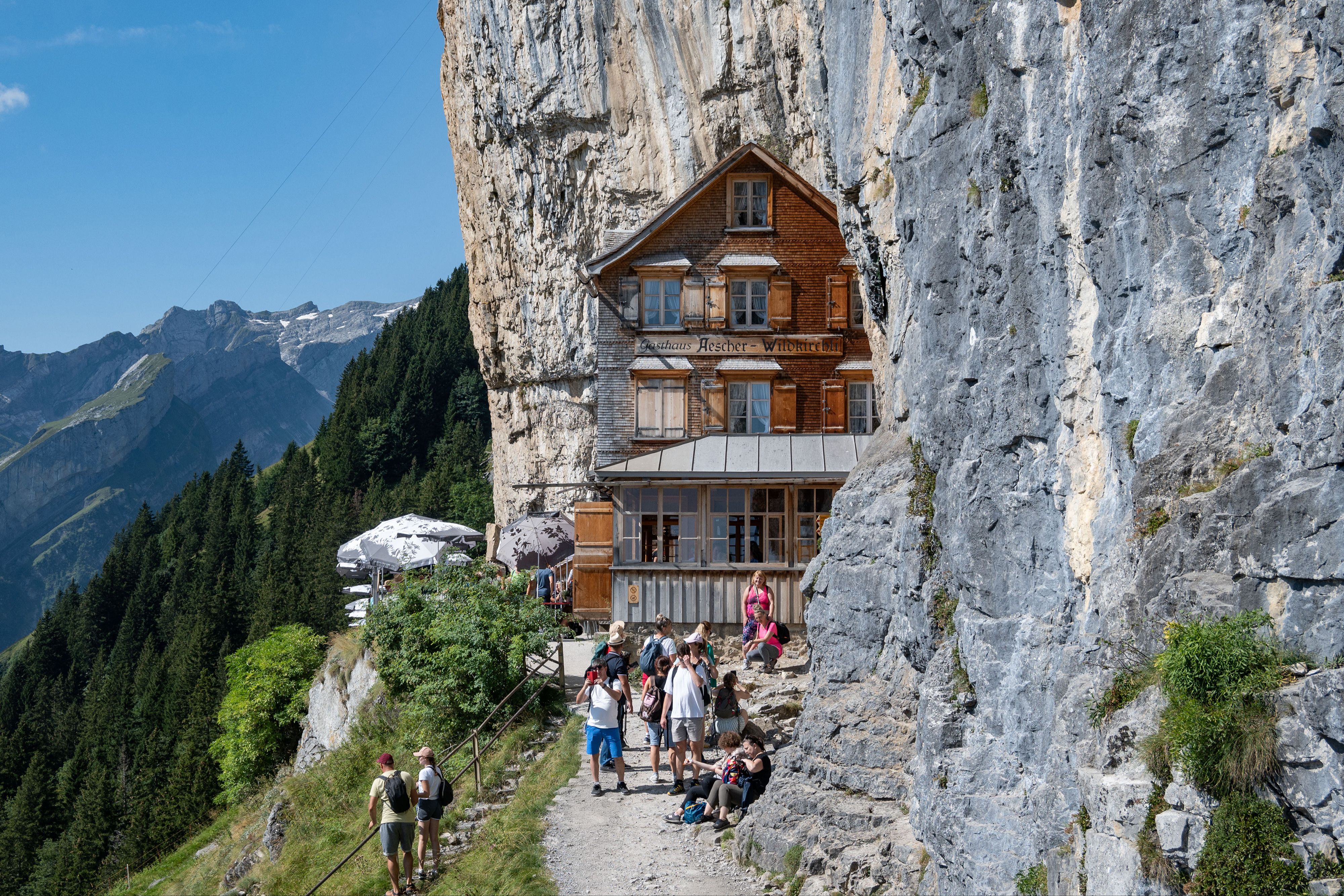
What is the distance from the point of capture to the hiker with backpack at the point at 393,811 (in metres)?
13.0

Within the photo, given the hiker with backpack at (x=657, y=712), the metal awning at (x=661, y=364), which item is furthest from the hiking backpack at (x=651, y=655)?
the metal awning at (x=661, y=364)

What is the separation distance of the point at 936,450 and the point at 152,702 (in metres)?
59.6

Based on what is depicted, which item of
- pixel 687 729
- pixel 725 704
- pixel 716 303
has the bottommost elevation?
pixel 687 729

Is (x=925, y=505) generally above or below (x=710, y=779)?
above

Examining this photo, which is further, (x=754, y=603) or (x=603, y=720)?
(x=754, y=603)

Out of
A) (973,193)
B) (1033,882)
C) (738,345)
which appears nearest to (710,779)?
(1033,882)

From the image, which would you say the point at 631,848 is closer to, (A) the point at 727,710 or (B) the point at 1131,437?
(A) the point at 727,710

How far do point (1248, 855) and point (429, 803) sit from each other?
9392mm

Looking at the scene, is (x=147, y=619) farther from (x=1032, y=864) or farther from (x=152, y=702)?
(x=1032, y=864)

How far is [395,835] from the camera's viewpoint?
13.0m

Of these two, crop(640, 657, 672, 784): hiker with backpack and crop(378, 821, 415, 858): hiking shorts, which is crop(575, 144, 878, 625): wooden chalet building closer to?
crop(640, 657, 672, 784): hiker with backpack

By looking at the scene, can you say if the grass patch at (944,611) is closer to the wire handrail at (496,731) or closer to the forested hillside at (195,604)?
the wire handrail at (496,731)

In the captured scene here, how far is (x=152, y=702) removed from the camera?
61219 millimetres

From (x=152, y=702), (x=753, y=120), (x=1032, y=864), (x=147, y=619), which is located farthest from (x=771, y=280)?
(x=147, y=619)
